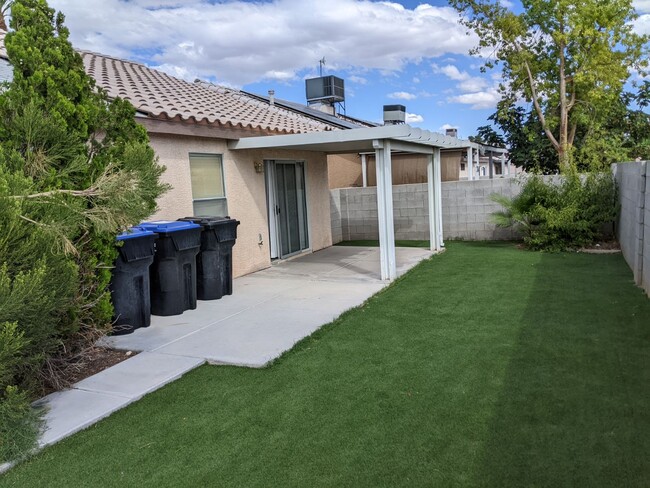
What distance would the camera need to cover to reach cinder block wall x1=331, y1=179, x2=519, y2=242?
534 inches

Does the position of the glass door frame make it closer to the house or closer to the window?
the house

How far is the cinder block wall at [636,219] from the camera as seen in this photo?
7281 millimetres

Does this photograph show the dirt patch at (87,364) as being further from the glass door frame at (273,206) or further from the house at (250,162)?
the glass door frame at (273,206)

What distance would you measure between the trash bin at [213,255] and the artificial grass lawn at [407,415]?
7.72 feet

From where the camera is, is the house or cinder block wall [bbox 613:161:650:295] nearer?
cinder block wall [bbox 613:161:650:295]

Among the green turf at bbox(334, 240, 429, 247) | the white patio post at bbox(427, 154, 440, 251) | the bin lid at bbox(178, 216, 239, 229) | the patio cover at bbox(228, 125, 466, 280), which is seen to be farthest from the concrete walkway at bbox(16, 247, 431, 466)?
the green turf at bbox(334, 240, 429, 247)

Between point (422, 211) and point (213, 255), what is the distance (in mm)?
7665

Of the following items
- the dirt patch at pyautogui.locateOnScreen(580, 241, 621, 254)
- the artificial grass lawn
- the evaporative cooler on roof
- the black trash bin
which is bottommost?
the artificial grass lawn

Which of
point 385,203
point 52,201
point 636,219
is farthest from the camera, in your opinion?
point 385,203

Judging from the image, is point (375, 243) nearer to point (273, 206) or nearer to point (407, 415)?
point (273, 206)

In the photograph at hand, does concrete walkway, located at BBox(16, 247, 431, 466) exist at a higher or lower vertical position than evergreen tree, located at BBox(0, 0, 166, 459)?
lower

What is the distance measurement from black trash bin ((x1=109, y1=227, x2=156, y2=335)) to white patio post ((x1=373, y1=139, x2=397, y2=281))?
3.85 meters

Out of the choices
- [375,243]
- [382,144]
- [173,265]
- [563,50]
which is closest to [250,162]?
[382,144]

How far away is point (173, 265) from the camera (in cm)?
700
